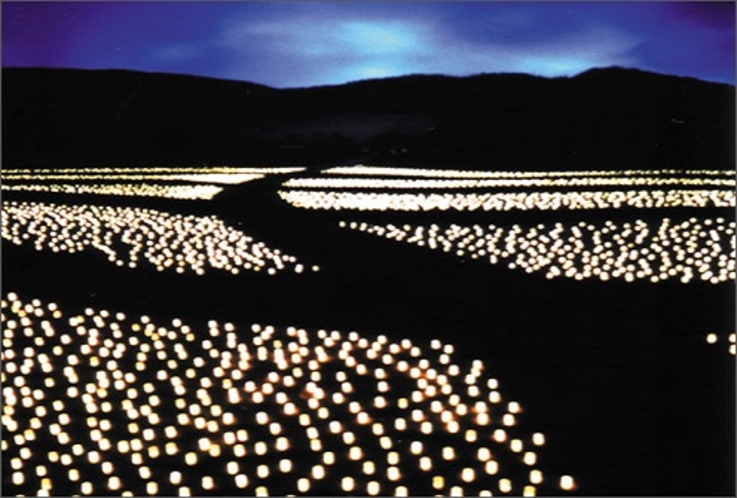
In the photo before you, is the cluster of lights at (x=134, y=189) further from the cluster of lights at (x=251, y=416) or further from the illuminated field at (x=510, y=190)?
the cluster of lights at (x=251, y=416)

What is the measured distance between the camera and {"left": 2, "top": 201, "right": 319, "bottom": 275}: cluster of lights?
17.8 ft

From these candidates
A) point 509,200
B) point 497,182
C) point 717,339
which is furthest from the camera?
point 497,182

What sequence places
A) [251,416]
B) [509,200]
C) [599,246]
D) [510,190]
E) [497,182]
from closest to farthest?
[251,416] < [599,246] < [509,200] < [510,190] < [497,182]

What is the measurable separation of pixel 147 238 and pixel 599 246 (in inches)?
129

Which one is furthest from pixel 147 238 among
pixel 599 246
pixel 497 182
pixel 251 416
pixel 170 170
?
pixel 170 170

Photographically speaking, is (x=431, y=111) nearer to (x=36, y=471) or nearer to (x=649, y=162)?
(x=649, y=162)

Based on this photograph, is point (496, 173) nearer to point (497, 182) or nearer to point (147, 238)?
point (497, 182)

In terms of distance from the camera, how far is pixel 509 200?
28.2ft

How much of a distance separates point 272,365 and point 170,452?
0.81m

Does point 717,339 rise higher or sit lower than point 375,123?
lower

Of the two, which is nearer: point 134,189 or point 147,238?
point 147,238

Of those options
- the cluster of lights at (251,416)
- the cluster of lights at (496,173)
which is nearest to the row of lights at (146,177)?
the cluster of lights at (496,173)

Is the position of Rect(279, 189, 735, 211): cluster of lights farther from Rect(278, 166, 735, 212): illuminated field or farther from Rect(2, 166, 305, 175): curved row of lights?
Rect(2, 166, 305, 175): curved row of lights

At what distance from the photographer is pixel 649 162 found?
14.0 m
